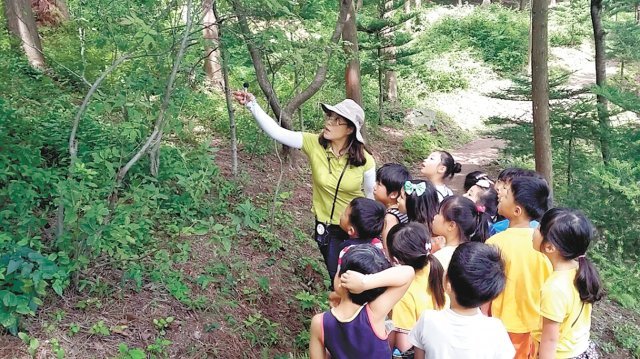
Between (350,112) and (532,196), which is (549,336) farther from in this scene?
(350,112)

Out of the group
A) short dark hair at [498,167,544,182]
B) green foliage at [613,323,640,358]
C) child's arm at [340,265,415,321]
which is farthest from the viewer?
green foliage at [613,323,640,358]

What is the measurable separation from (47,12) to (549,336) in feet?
35.0

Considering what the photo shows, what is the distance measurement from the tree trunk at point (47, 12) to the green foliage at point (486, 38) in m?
14.1

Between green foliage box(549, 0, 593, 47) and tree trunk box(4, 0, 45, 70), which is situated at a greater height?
green foliage box(549, 0, 593, 47)

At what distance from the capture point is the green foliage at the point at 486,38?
21.4 meters

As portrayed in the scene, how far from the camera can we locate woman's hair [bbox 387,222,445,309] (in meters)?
2.72

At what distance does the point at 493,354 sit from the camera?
230cm

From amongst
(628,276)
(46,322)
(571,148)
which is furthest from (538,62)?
(46,322)

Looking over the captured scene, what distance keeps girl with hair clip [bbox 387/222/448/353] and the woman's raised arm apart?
1.27 meters

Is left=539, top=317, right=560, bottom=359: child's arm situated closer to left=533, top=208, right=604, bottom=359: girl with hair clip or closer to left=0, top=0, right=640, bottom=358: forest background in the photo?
left=533, top=208, right=604, bottom=359: girl with hair clip

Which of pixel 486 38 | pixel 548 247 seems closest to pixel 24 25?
pixel 548 247

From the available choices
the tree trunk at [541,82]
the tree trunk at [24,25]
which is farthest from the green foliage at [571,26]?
the tree trunk at [24,25]

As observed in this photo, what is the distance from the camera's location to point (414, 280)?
110 inches

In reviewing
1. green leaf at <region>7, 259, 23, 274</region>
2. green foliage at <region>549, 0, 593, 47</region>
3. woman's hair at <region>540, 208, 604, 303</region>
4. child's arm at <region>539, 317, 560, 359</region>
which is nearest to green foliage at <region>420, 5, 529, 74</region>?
green foliage at <region>549, 0, 593, 47</region>
